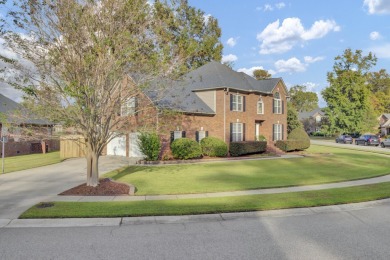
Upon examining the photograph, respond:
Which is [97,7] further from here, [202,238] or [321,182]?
[321,182]

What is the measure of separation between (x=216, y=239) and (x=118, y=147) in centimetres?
2081

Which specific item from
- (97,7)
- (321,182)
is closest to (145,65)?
(97,7)

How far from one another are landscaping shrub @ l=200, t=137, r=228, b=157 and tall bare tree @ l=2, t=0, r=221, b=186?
1298 cm

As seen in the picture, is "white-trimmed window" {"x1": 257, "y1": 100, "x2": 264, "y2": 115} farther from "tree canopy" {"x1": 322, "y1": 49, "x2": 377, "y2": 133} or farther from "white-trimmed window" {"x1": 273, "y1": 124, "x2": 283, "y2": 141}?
"tree canopy" {"x1": 322, "y1": 49, "x2": 377, "y2": 133}

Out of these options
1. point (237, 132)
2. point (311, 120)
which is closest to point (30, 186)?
point (237, 132)

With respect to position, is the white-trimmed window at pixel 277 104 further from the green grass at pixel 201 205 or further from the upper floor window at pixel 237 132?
the green grass at pixel 201 205

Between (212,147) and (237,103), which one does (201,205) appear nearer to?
(212,147)

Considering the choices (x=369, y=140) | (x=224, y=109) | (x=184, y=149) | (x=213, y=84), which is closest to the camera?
(x=184, y=149)

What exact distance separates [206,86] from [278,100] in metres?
10.4

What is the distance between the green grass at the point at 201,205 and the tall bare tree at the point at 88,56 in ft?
10.6

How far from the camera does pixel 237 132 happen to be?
28938 millimetres

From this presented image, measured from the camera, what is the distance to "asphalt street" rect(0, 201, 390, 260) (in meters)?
5.60

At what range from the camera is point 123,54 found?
36.7 feet

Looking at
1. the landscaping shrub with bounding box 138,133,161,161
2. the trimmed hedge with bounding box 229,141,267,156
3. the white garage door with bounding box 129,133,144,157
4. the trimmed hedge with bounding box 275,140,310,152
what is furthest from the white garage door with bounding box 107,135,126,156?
the trimmed hedge with bounding box 275,140,310,152
